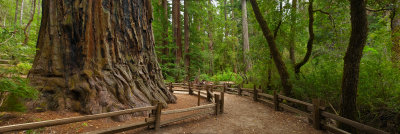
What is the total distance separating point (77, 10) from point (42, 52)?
66.9 inches

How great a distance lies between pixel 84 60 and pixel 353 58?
285 inches

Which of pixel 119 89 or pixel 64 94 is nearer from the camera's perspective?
pixel 64 94

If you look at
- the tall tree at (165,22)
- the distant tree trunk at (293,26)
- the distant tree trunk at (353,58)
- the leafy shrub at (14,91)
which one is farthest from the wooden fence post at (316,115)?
the tall tree at (165,22)

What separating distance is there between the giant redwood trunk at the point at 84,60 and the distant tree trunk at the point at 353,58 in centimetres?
573

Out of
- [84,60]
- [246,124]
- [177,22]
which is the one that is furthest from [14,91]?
[177,22]

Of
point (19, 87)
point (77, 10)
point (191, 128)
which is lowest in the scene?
point (191, 128)

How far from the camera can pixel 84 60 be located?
498 cm

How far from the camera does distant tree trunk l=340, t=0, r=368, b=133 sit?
3.76 m

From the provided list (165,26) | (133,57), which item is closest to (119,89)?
(133,57)

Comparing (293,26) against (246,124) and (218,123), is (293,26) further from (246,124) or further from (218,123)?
(218,123)

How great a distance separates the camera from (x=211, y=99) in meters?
8.52

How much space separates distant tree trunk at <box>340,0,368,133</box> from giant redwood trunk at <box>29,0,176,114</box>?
573 cm

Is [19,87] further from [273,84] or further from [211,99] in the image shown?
[273,84]

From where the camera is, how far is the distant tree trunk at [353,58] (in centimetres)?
376
